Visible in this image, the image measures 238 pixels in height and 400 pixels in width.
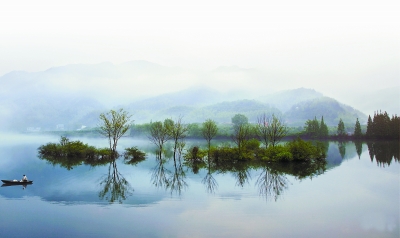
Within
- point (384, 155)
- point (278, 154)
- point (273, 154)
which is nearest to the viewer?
point (278, 154)

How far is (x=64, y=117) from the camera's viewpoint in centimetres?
18112

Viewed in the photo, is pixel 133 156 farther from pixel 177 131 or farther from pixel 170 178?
pixel 170 178

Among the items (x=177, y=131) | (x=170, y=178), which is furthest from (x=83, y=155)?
(x=170, y=178)

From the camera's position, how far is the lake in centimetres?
927

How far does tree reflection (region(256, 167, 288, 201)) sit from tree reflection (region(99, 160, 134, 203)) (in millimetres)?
5783

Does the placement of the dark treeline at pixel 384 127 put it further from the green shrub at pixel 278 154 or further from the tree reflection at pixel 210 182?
the tree reflection at pixel 210 182

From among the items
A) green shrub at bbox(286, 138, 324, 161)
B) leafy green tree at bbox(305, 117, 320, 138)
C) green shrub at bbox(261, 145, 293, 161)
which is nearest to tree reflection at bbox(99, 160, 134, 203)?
green shrub at bbox(261, 145, 293, 161)

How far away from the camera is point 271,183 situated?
15.6 m

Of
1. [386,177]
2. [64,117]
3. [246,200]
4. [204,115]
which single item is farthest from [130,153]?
[64,117]

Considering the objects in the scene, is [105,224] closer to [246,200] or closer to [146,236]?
[146,236]

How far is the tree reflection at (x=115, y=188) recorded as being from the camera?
13.1m

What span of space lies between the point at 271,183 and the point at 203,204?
4.99 m

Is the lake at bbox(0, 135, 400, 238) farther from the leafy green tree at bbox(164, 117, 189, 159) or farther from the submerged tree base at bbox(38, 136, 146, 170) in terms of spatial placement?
the leafy green tree at bbox(164, 117, 189, 159)

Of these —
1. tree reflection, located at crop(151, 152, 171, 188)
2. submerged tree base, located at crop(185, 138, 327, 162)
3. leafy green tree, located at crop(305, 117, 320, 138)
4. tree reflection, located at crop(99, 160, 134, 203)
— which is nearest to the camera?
tree reflection, located at crop(99, 160, 134, 203)
